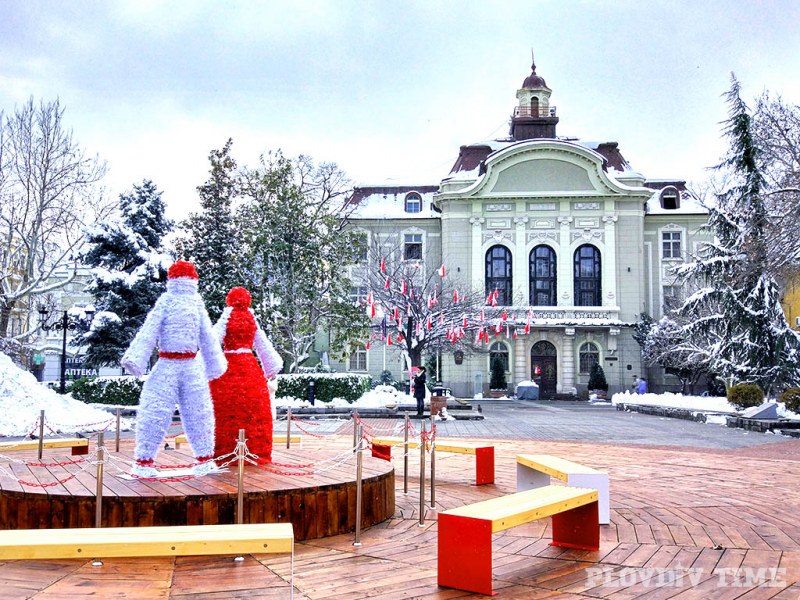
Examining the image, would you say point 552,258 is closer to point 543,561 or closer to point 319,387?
point 319,387

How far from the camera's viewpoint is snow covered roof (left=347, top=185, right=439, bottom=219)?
50.1m

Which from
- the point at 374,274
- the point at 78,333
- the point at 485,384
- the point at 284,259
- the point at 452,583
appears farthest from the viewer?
the point at 485,384

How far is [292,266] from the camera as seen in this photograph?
31.6 m

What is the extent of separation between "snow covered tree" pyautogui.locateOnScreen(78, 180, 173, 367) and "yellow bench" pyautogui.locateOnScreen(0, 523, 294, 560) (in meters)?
29.7

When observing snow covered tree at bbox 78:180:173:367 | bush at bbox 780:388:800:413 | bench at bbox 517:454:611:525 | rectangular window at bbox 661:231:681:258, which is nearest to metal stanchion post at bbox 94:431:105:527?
bench at bbox 517:454:611:525

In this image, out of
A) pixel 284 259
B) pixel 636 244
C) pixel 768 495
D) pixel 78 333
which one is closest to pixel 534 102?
pixel 636 244

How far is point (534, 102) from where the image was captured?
5375cm

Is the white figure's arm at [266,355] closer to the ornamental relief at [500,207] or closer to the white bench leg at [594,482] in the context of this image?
the white bench leg at [594,482]

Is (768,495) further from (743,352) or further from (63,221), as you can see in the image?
(63,221)

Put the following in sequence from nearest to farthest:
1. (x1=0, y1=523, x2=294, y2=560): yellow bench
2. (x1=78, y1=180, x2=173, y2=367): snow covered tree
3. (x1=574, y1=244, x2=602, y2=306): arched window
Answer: (x1=0, y1=523, x2=294, y2=560): yellow bench
(x1=78, y1=180, x2=173, y2=367): snow covered tree
(x1=574, y1=244, x2=602, y2=306): arched window

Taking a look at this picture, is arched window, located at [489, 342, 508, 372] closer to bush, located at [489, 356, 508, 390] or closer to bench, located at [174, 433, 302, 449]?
bush, located at [489, 356, 508, 390]

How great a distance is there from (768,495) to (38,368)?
5693 cm

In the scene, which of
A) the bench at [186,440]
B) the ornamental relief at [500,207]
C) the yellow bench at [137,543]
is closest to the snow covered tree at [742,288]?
the ornamental relief at [500,207]

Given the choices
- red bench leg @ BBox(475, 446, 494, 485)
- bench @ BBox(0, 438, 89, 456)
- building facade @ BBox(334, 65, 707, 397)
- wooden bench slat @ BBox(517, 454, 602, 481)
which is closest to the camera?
wooden bench slat @ BBox(517, 454, 602, 481)
